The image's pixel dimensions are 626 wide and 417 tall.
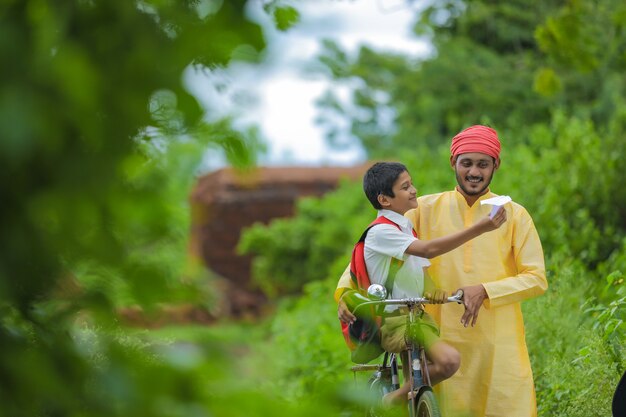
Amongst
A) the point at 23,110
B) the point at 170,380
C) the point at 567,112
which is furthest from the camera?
the point at 567,112

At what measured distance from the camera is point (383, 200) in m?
4.82

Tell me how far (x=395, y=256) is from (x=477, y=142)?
64 centimetres

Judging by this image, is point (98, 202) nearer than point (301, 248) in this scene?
Yes

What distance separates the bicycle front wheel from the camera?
4484 millimetres

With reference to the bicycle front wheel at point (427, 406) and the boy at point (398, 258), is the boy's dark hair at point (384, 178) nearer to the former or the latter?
the boy at point (398, 258)

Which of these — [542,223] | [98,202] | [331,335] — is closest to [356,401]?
[98,202]

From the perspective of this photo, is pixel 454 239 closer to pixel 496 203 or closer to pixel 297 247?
pixel 496 203

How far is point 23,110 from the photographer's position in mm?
1362

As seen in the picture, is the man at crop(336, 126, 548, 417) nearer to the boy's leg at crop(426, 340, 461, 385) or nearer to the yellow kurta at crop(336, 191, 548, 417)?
the yellow kurta at crop(336, 191, 548, 417)

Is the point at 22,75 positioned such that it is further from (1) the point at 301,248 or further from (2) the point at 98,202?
(1) the point at 301,248

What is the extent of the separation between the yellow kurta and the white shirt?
0.21m

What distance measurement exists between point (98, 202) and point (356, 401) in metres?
0.46

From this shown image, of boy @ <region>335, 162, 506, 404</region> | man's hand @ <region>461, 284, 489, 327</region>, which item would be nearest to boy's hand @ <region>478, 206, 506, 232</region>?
boy @ <region>335, 162, 506, 404</region>

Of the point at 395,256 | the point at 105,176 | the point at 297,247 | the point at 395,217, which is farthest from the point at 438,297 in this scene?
the point at 297,247
